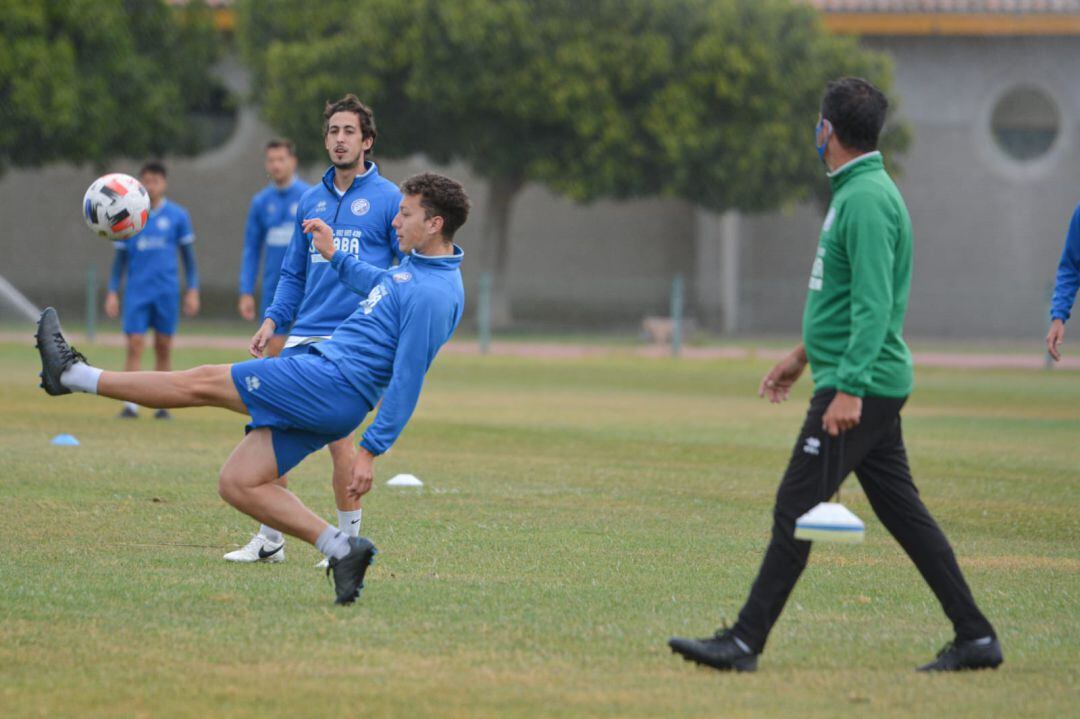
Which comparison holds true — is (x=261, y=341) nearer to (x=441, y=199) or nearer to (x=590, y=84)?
(x=441, y=199)

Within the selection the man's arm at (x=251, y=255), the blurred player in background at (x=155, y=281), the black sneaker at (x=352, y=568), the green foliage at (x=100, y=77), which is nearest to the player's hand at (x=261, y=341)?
the black sneaker at (x=352, y=568)

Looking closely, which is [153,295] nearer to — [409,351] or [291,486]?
[291,486]

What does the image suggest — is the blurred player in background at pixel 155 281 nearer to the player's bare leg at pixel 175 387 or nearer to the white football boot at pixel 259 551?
the white football boot at pixel 259 551

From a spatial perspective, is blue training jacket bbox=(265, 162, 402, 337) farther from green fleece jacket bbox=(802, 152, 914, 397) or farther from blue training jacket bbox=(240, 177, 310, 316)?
blue training jacket bbox=(240, 177, 310, 316)

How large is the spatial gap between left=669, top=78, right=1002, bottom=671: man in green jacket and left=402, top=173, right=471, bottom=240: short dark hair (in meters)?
1.67

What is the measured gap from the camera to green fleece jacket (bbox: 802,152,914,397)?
237 inches

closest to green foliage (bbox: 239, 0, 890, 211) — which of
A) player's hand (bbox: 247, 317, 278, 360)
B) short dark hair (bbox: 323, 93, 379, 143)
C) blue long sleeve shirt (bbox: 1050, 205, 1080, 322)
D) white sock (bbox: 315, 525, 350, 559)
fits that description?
blue long sleeve shirt (bbox: 1050, 205, 1080, 322)

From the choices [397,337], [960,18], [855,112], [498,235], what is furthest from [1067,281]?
[960,18]

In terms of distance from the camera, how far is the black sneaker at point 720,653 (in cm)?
615

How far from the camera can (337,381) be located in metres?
7.05

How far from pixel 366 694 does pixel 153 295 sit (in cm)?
1179

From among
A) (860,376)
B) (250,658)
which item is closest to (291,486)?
(250,658)

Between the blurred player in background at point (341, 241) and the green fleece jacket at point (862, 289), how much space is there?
277 cm

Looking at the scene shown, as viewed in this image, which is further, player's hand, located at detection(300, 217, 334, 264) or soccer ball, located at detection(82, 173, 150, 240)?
soccer ball, located at detection(82, 173, 150, 240)
